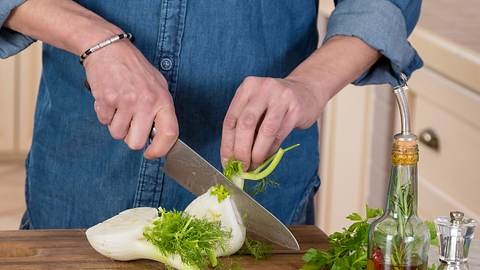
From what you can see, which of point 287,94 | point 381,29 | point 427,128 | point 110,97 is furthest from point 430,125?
point 110,97

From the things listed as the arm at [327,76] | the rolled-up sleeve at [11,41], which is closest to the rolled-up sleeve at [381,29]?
the arm at [327,76]

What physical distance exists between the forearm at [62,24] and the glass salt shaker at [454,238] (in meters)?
0.48

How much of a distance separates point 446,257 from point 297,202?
0.50 metres

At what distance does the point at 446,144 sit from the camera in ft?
6.26

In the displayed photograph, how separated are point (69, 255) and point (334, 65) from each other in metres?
0.40

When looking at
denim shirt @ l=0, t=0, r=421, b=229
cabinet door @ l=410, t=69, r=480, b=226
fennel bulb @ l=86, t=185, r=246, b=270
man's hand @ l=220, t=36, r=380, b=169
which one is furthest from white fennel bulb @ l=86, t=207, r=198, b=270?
cabinet door @ l=410, t=69, r=480, b=226

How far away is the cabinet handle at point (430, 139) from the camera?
194 centimetres

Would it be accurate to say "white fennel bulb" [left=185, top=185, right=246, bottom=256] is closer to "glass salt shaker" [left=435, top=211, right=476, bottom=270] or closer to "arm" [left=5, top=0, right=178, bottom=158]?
"arm" [left=5, top=0, right=178, bottom=158]

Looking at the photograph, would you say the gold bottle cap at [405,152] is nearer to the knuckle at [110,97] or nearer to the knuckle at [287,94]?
the knuckle at [287,94]

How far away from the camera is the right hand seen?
1185 millimetres

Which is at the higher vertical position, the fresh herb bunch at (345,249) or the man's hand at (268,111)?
the man's hand at (268,111)

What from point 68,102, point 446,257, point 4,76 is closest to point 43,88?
point 68,102

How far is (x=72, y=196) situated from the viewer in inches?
58.2

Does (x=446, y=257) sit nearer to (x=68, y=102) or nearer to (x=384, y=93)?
(x=68, y=102)
